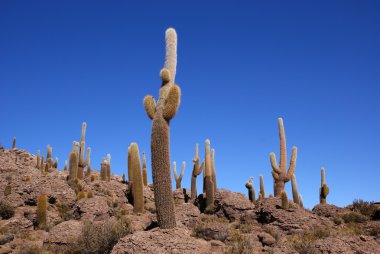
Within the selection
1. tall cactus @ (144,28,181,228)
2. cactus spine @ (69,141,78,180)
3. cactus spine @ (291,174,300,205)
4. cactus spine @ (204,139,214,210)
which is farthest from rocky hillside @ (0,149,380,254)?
cactus spine @ (291,174,300,205)

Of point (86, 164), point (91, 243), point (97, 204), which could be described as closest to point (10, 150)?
point (86, 164)

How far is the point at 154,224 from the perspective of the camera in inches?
595

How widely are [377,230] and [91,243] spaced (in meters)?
13.0

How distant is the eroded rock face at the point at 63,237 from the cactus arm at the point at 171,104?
548 cm

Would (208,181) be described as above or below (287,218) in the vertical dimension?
above

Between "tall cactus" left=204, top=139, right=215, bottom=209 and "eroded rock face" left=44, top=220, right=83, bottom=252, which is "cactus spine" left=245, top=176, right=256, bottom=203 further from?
"eroded rock face" left=44, top=220, right=83, bottom=252

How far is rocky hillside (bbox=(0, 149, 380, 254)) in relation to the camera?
11.6 metres

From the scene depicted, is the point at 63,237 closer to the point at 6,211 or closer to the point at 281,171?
the point at 6,211

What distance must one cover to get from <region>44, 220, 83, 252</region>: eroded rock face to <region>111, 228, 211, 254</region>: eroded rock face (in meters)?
3.92

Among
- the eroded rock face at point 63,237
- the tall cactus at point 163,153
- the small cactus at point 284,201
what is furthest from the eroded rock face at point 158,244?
the small cactus at point 284,201

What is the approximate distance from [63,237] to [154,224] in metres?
3.43

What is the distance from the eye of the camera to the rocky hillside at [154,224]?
11633 mm

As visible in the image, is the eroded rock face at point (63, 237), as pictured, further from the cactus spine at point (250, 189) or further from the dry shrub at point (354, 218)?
the cactus spine at point (250, 189)

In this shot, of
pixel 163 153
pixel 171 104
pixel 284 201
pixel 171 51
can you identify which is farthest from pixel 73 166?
pixel 171 104
